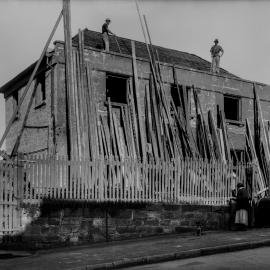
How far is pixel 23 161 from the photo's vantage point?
37.3ft

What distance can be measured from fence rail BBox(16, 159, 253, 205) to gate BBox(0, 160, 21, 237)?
0.75ft

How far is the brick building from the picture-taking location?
55.5ft

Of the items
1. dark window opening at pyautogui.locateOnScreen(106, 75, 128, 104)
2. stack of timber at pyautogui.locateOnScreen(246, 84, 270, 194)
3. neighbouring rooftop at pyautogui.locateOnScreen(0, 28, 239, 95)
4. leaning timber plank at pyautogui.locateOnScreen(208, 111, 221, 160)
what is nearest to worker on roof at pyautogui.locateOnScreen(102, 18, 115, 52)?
neighbouring rooftop at pyautogui.locateOnScreen(0, 28, 239, 95)

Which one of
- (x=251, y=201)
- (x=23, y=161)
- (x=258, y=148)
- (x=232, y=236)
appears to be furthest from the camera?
(x=258, y=148)

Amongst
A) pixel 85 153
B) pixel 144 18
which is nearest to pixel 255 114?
pixel 144 18

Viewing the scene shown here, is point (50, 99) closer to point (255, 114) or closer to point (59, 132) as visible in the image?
point (59, 132)

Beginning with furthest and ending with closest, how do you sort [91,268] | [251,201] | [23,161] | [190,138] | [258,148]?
1. [258,148]
2. [190,138]
3. [251,201]
4. [23,161]
5. [91,268]

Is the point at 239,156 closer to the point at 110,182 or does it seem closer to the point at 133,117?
the point at 133,117

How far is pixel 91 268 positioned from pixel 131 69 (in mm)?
11166

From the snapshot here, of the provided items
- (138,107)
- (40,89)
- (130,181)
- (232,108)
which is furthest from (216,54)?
(130,181)

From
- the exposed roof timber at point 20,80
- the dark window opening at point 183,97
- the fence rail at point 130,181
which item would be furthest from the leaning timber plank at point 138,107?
the exposed roof timber at point 20,80

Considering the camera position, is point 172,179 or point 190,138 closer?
point 172,179

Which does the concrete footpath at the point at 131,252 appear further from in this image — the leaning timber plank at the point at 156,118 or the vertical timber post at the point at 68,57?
the vertical timber post at the point at 68,57

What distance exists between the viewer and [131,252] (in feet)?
33.4
